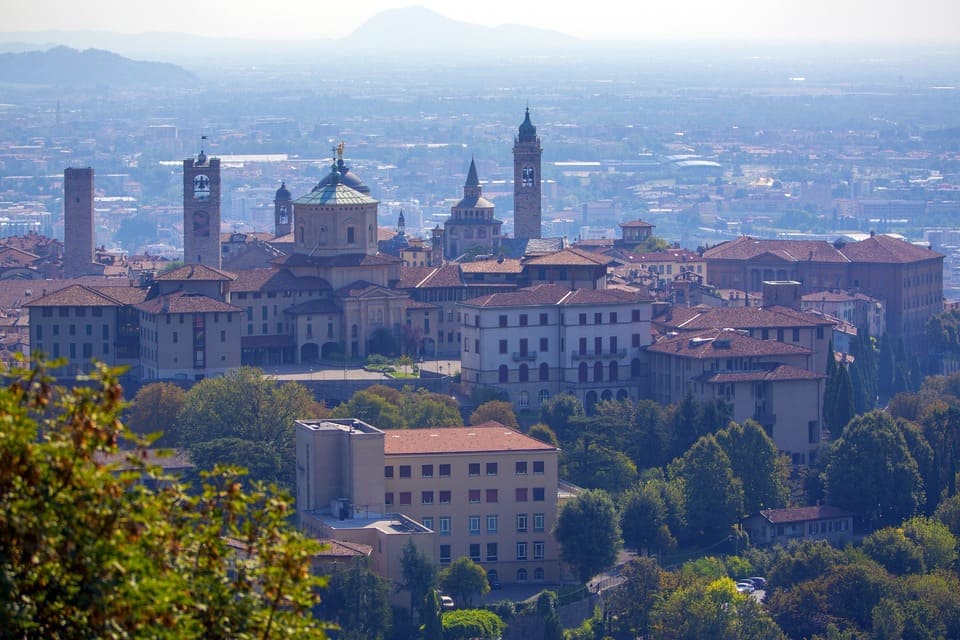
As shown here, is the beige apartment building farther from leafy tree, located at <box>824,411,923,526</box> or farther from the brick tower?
the brick tower

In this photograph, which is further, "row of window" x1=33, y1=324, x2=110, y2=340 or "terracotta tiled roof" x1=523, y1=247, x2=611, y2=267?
"terracotta tiled roof" x1=523, y1=247, x2=611, y2=267

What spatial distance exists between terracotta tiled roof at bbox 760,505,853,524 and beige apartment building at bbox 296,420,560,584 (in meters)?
5.12

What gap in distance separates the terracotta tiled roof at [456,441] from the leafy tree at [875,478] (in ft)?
22.6

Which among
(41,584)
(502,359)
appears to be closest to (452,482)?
(502,359)

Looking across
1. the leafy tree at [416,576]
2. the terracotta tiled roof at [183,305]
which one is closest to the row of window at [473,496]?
the leafy tree at [416,576]

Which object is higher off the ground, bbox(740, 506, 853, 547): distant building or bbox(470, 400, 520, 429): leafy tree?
bbox(470, 400, 520, 429): leafy tree

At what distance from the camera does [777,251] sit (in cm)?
8831

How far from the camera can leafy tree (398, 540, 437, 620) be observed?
150ft

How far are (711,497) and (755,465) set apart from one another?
6.81 ft

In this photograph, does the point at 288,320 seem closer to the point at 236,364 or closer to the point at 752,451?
the point at 236,364

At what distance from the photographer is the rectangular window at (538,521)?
50.3m

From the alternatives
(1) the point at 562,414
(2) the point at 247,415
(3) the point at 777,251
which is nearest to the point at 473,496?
(2) the point at 247,415

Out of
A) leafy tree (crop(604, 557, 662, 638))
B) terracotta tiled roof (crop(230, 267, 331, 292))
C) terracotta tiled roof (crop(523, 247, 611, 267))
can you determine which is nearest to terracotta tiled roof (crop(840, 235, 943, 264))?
terracotta tiled roof (crop(523, 247, 611, 267))

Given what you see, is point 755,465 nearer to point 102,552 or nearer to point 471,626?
point 471,626
